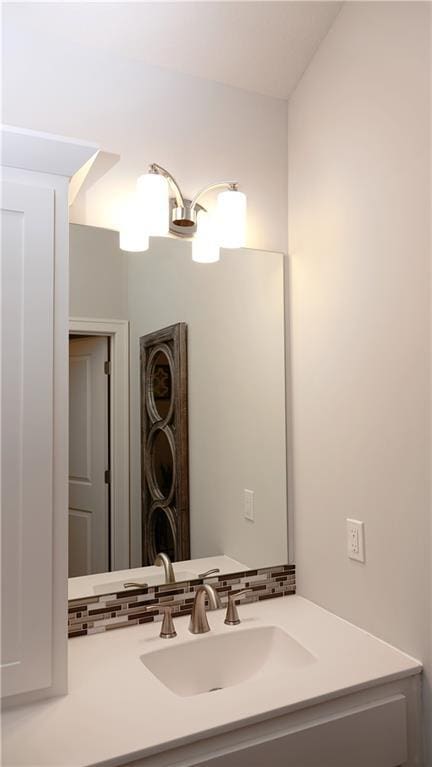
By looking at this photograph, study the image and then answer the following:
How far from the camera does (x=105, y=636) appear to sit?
1503 mm

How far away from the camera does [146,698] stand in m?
1.18

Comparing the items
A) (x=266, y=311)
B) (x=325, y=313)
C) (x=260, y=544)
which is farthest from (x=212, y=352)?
(x=260, y=544)

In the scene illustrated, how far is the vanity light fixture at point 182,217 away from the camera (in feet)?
5.15

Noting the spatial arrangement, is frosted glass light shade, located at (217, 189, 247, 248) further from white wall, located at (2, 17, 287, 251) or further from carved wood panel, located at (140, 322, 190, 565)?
carved wood panel, located at (140, 322, 190, 565)

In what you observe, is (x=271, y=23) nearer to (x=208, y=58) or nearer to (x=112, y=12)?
(x=208, y=58)

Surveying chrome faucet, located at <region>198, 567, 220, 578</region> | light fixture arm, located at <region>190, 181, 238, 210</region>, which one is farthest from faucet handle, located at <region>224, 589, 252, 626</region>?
light fixture arm, located at <region>190, 181, 238, 210</region>

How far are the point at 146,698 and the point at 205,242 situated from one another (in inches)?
49.1

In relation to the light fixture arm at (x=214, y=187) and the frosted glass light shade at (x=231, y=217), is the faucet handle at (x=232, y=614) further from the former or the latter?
the light fixture arm at (x=214, y=187)

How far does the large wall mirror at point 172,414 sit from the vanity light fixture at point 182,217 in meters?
0.04

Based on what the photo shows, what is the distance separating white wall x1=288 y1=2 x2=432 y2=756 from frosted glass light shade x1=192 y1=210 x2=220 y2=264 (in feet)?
1.00

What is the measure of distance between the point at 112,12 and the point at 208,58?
319mm

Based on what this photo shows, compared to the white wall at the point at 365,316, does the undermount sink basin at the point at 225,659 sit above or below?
below

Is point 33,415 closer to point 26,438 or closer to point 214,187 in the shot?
point 26,438

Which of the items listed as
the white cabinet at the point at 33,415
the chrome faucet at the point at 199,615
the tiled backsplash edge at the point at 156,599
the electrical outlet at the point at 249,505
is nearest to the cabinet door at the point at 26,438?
the white cabinet at the point at 33,415
